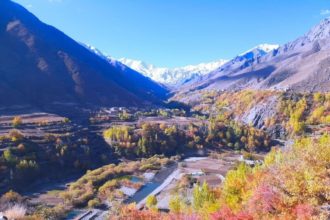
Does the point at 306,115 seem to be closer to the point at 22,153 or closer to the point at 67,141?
the point at 67,141

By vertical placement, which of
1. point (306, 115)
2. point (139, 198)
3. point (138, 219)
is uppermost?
point (306, 115)

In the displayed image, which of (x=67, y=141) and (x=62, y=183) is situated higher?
(x=67, y=141)

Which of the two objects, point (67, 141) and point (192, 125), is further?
point (192, 125)

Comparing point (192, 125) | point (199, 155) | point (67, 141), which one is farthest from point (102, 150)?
point (192, 125)

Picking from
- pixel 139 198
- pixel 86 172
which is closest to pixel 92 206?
pixel 139 198

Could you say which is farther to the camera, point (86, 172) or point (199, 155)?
point (199, 155)

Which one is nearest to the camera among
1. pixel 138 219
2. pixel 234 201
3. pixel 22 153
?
pixel 138 219

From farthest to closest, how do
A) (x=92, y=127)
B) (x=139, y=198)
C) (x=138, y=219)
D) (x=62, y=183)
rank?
(x=92, y=127) < (x=62, y=183) < (x=139, y=198) < (x=138, y=219)

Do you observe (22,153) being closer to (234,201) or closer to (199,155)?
(199,155)

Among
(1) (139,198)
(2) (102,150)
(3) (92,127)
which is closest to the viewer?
(1) (139,198)
